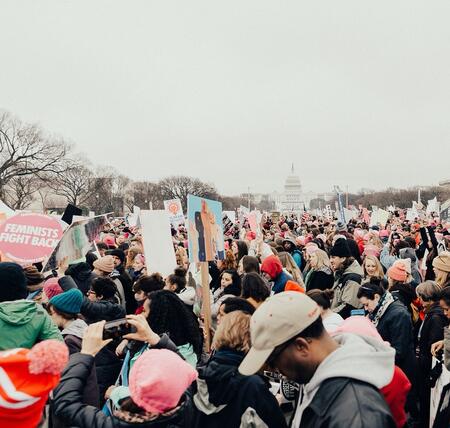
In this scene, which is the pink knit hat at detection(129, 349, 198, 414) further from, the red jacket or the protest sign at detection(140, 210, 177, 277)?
the protest sign at detection(140, 210, 177, 277)

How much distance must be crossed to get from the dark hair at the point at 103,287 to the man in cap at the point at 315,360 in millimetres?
3279

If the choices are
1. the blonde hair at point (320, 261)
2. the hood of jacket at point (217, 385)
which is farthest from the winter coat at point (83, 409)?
the blonde hair at point (320, 261)

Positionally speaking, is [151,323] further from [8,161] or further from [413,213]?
[8,161]

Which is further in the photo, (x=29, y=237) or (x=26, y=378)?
(x=29, y=237)

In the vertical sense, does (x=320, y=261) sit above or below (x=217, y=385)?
above

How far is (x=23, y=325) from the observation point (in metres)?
3.13

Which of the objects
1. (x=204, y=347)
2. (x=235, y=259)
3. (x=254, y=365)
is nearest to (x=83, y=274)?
(x=204, y=347)

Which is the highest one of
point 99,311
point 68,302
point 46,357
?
point 46,357

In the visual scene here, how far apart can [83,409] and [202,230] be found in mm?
3880

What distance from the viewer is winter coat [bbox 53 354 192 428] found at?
7.69 ft

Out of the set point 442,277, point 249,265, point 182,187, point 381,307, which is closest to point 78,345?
point 381,307

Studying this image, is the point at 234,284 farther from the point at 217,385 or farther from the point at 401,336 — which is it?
the point at 217,385

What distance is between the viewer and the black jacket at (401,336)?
175 inches

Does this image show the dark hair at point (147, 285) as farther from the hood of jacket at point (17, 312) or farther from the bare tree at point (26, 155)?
the bare tree at point (26, 155)
